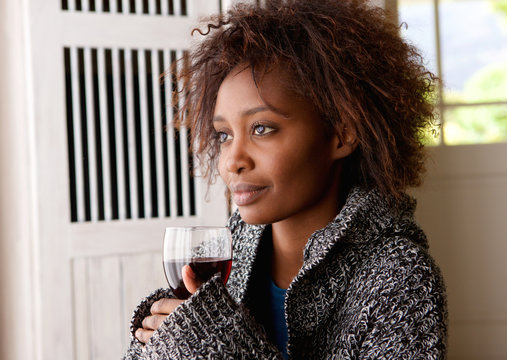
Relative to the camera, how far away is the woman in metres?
0.94

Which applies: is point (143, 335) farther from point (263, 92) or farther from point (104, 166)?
point (104, 166)

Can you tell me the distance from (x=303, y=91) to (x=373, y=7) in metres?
0.31

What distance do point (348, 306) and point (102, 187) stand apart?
164 centimetres

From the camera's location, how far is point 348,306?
1.01 metres

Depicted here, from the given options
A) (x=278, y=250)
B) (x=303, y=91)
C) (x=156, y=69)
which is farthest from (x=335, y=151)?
(x=156, y=69)

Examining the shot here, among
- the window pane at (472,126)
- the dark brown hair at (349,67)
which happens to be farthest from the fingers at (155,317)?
the window pane at (472,126)

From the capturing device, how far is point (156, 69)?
2.42m

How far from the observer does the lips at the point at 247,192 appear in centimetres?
104

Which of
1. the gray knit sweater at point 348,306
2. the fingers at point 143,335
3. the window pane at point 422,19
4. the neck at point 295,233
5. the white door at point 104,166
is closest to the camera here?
the gray knit sweater at point 348,306

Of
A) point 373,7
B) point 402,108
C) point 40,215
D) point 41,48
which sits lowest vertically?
point 40,215

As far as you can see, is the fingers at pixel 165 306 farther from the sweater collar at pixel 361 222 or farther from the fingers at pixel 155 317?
the sweater collar at pixel 361 222

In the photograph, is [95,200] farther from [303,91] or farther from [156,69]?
[303,91]

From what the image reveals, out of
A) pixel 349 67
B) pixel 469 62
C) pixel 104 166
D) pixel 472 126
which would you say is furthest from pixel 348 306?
pixel 469 62

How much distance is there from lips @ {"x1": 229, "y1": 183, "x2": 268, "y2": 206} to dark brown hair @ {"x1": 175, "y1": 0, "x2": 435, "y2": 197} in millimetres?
178
